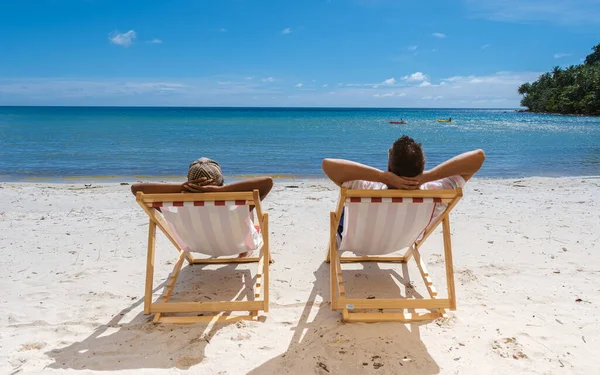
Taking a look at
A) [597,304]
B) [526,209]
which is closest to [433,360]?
[597,304]

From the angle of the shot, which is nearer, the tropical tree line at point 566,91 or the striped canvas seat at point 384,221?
the striped canvas seat at point 384,221

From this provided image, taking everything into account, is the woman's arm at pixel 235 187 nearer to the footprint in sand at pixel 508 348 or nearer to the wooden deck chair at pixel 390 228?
the wooden deck chair at pixel 390 228

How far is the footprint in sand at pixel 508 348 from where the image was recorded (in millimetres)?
2564

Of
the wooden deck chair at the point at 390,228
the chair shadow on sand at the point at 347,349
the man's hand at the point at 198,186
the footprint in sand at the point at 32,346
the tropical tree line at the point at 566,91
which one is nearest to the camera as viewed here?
the chair shadow on sand at the point at 347,349

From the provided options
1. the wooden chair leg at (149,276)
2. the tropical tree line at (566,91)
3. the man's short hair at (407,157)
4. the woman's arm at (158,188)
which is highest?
the tropical tree line at (566,91)

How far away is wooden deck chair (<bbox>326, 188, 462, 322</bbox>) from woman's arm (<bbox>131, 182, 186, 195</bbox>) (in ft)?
3.54

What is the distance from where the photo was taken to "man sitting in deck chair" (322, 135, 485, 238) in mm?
2828

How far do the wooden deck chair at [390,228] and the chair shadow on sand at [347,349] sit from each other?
0.39ft

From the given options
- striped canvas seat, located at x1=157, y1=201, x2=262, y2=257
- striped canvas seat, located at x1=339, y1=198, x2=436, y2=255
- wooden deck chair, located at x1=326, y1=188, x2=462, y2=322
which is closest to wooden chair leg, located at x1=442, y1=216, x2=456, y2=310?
wooden deck chair, located at x1=326, y1=188, x2=462, y2=322

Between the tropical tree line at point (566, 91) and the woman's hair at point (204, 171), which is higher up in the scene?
the tropical tree line at point (566, 91)

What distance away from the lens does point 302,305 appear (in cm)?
328

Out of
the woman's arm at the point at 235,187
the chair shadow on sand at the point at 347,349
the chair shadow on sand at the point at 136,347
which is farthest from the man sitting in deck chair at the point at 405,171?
the chair shadow on sand at the point at 136,347

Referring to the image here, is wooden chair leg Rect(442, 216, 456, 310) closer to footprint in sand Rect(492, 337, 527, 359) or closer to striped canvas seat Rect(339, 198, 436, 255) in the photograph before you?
striped canvas seat Rect(339, 198, 436, 255)

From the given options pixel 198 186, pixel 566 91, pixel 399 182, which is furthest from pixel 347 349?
pixel 566 91
